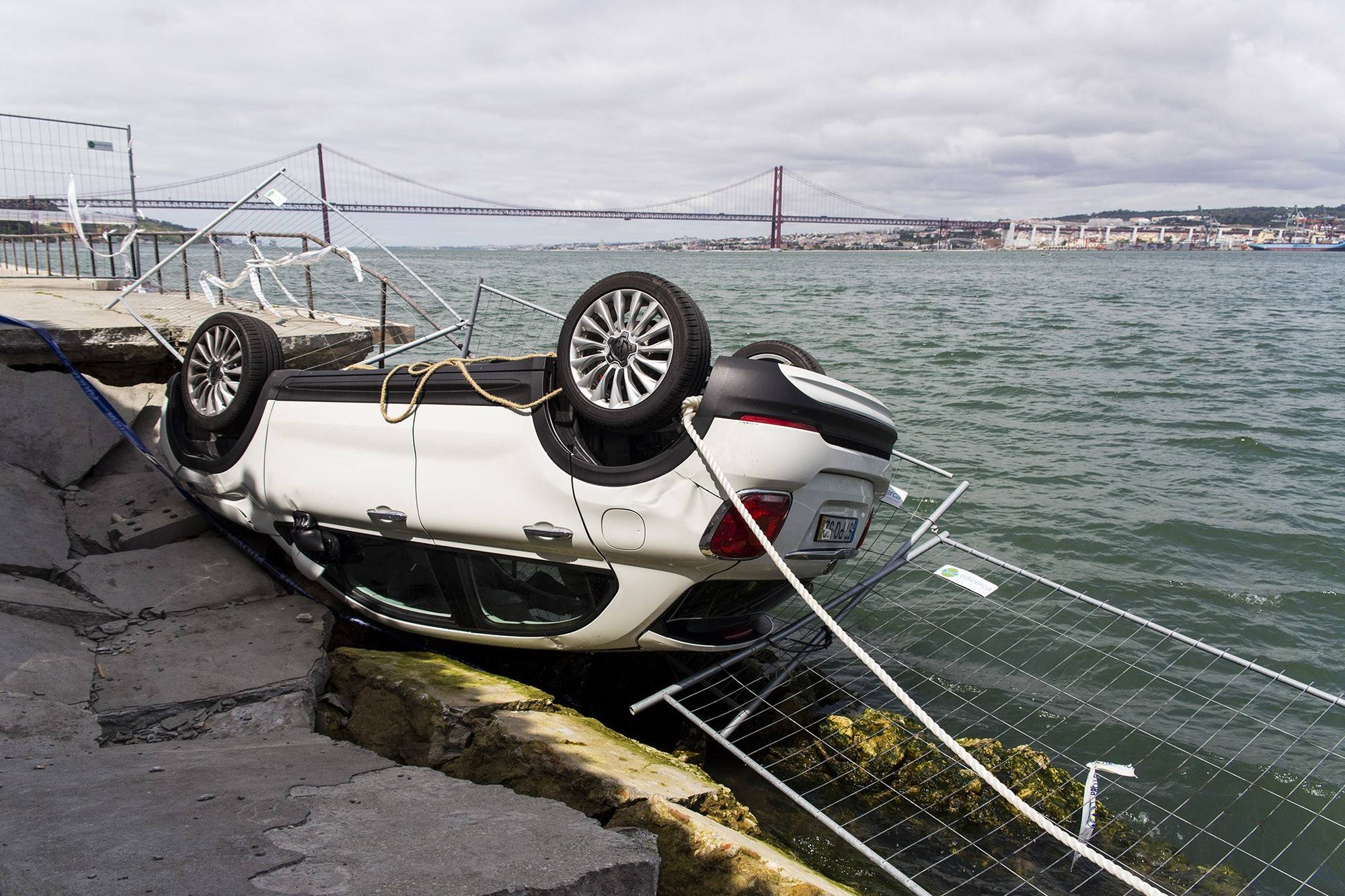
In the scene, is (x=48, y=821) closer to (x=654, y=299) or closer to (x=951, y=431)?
(x=654, y=299)

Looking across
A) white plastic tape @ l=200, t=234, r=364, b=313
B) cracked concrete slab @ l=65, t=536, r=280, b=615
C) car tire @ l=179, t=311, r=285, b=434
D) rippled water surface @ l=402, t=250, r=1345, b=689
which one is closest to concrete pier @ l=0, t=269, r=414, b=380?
white plastic tape @ l=200, t=234, r=364, b=313

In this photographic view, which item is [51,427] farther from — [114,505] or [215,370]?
[215,370]

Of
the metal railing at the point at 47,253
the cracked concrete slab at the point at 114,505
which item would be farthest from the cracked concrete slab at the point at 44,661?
the metal railing at the point at 47,253

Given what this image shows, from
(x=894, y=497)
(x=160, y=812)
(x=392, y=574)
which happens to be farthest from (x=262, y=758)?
(x=894, y=497)

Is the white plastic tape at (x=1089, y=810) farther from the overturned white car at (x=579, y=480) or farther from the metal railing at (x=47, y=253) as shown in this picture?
the metal railing at (x=47, y=253)

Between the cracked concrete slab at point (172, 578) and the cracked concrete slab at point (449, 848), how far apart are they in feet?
8.29

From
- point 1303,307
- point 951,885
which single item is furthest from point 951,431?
point 1303,307

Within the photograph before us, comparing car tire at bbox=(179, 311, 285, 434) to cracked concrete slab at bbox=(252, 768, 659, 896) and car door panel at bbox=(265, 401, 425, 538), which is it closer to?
car door panel at bbox=(265, 401, 425, 538)

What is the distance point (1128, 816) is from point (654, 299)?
3.54 m

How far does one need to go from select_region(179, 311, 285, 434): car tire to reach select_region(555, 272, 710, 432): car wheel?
220 cm

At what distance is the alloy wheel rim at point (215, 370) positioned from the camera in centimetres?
538

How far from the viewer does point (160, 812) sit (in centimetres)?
264

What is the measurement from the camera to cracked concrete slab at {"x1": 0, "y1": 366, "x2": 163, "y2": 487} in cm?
630

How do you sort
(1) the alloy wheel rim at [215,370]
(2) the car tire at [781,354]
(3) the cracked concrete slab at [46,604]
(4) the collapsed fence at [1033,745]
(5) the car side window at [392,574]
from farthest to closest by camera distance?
1. (1) the alloy wheel rim at [215,370]
2. (2) the car tire at [781,354]
3. (5) the car side window at [392,574]
4. (3) the cracked concrete slab at [46,604]
5. (4) the collapsed fence at [1033,745]
